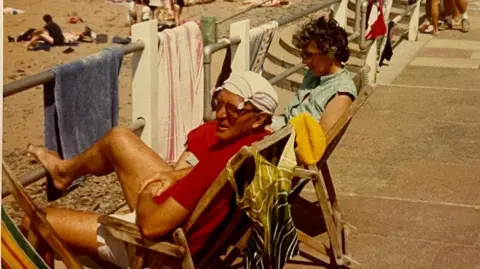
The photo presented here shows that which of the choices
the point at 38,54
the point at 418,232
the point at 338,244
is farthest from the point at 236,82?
the point at 38,54

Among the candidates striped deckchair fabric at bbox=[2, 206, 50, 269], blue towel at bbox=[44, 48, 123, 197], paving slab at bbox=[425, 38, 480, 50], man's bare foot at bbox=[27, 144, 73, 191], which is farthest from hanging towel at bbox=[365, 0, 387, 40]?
striped deckchair fabric at bbox=[2, 206, 50, 269]

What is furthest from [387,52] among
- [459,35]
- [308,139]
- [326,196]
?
[308,139]

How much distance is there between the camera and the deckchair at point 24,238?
142 inches

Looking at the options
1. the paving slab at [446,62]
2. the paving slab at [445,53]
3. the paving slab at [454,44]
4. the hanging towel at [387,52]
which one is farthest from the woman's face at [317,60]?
the paving slab at [454,44]

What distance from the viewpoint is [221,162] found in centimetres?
399

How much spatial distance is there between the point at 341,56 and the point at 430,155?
224 centimetres

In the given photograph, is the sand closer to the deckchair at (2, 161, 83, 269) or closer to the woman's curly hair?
the woman's curly hair

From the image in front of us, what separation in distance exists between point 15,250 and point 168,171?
114cm

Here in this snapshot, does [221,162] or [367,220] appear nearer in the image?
[221,162]

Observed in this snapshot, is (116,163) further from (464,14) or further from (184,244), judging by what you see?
(464,14)

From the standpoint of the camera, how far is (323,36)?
5227mm

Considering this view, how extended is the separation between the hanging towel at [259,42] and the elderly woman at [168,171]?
2078 mm

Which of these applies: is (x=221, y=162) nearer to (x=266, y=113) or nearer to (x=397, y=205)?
(x=266, y=113)

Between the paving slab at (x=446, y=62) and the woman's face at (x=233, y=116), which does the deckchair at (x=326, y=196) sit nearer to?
the woman's face at (x=233, y=116)
